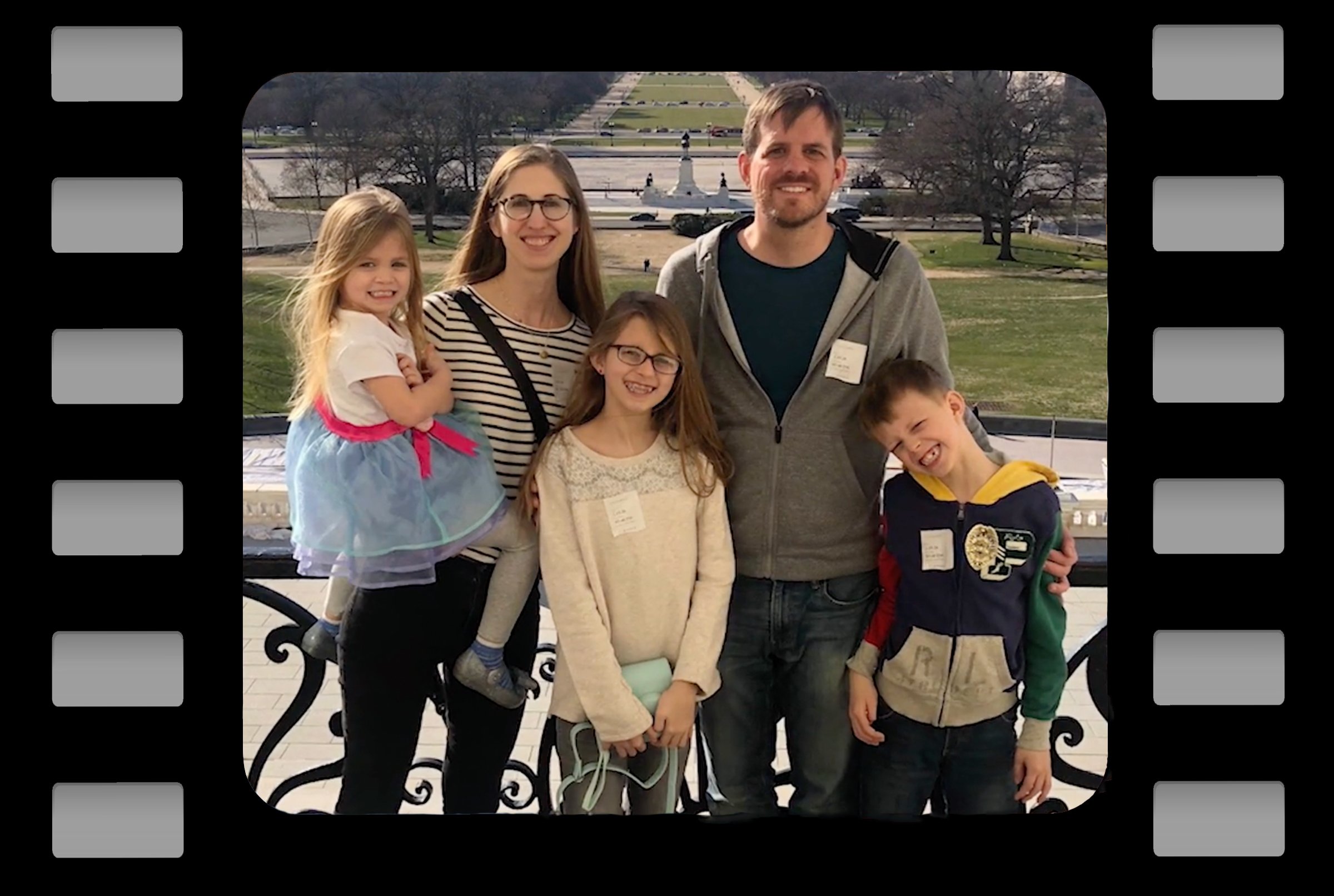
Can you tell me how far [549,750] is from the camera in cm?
277

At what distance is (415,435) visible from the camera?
2.42 meters

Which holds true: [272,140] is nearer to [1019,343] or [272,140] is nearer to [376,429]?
[376,429]

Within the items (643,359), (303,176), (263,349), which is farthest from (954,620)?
(303,176)

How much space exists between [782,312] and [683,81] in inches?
17.6

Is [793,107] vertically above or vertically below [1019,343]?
above

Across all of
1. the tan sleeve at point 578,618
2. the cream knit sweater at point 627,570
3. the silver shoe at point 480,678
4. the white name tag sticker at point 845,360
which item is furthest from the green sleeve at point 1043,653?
the silver shoe at point 480,678

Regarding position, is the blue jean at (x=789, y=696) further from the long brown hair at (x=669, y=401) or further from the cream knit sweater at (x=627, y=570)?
the long brown hair at (x=669, y=401)

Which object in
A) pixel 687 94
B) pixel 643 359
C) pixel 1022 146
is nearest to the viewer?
pixel 643 359

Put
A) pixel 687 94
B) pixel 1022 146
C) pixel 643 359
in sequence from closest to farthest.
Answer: pixel 643 359 → pixel 687 94 → pixel 1022 146

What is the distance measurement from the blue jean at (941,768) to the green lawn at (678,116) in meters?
1.13

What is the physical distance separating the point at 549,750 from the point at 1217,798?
126cm

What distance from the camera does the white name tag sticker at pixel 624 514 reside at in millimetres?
2406

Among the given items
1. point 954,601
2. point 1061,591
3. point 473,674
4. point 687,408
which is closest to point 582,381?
point 687,408

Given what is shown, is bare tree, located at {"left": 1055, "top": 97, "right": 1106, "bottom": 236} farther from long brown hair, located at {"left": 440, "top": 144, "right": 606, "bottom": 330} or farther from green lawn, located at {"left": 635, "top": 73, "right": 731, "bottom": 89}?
long brown hair, located at {"left": 440, "top": 144, "right": 606, "bottom": 330}
